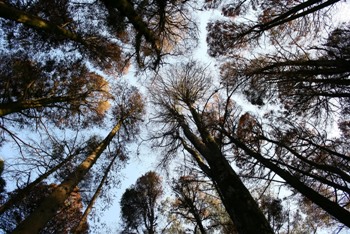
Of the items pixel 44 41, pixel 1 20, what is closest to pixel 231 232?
pixel 44 41

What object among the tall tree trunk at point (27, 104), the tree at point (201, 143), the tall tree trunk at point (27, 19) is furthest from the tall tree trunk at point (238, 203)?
the tall tree trunk at point (27, 104)

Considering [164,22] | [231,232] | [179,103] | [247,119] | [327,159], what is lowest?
[327,159]

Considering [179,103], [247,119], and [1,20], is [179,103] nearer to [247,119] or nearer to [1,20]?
[247,119]

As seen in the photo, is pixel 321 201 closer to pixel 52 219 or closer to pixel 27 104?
pixel 27 104

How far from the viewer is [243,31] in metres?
6.34

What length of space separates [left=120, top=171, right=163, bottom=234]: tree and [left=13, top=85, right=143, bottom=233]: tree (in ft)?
14.1

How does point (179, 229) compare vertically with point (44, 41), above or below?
below

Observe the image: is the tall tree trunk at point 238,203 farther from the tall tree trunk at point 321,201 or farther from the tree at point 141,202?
the tree at point 141,202

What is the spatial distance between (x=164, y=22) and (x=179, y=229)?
1126 cm

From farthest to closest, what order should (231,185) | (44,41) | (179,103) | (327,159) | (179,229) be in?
1. (179,229)
2. (179,103)
3. (44,41)
4. (327,159)
5. (231,185)

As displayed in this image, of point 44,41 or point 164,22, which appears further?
point 164,22

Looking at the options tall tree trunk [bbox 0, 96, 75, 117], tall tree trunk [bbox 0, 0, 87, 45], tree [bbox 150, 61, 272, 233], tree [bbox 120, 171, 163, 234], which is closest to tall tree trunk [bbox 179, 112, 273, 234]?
tree [bbox 150, 61, 272, 233]

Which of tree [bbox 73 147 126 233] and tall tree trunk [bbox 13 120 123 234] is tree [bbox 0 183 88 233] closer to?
tree [bbox 73 147 126 233]

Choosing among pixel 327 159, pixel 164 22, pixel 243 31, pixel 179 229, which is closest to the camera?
pixel 243 31
